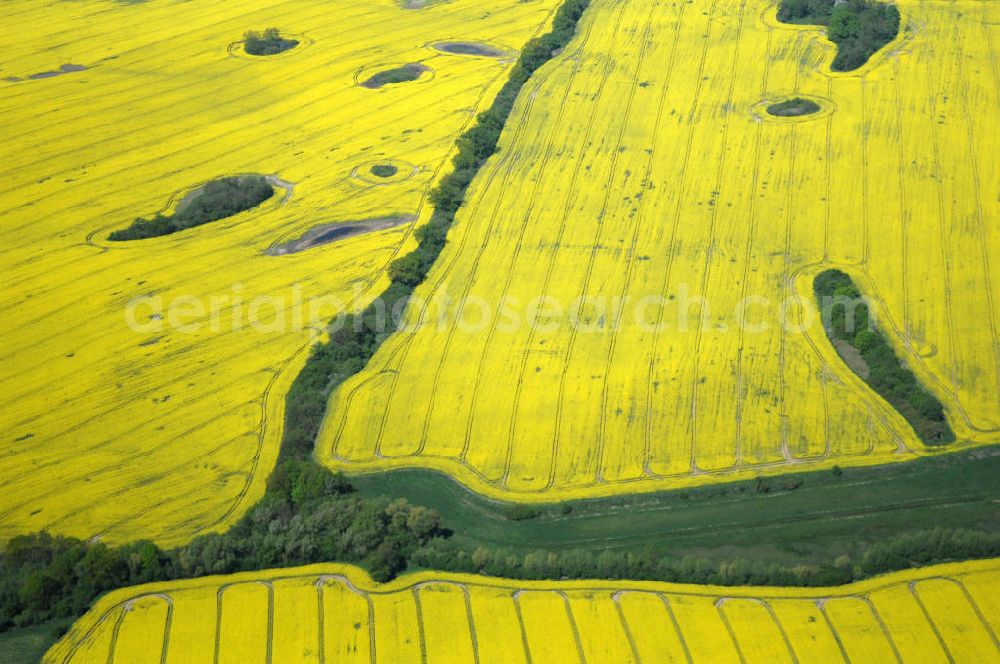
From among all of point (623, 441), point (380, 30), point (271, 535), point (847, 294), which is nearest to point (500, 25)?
point (380, 30)

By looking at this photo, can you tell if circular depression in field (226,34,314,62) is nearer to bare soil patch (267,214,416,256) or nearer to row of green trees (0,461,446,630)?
bare soil patch (267,214,416,256)

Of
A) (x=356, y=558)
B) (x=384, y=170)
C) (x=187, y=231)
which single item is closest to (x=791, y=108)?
(x=384, y=170)

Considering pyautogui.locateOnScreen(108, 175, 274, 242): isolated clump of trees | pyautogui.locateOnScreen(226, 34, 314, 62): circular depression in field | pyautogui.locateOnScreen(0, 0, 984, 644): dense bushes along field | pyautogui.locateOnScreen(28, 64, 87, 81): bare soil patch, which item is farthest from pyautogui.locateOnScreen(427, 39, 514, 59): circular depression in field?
pyautogui.locateOnScreen(0, 0, 984, 644): dense bushes along field

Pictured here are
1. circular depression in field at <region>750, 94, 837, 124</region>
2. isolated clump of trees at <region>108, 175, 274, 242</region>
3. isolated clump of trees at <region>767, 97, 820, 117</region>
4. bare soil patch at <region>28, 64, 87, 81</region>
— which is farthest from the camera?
bare soil patch at <region>28, 64, 87, 81</region>

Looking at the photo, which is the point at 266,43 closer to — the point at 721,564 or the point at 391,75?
the point at 391,75

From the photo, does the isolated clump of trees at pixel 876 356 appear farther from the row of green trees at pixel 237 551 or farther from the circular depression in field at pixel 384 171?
the circular depression in field at pixel 384 171

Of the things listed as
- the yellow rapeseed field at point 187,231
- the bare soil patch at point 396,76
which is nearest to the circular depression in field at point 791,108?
the yellow rapeseed field at point 187,231

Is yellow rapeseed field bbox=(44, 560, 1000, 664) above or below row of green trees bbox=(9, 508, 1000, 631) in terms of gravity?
below
